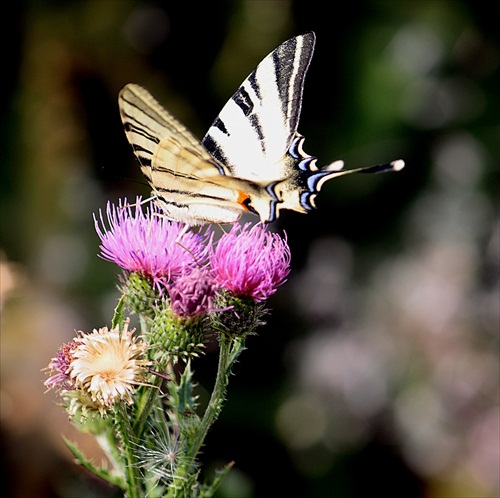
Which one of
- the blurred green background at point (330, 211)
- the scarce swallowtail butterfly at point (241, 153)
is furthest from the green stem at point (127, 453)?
the blurred green background at point (330, 211)

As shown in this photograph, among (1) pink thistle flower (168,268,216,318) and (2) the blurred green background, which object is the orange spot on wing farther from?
(2) the blurred green background

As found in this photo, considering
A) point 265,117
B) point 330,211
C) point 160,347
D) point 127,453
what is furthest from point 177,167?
point 330,211

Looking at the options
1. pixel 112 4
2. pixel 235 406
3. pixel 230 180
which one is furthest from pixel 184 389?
pixel 112 4

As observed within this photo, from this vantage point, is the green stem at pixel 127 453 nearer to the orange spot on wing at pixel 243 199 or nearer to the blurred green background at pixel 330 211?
the orange spot on wing at pixel 243 199

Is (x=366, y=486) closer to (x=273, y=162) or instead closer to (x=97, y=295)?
(x=97, y=295)

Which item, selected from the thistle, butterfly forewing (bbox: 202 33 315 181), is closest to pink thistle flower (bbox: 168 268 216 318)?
the thistle

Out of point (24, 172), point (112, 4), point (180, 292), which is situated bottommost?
point (180, 292)
